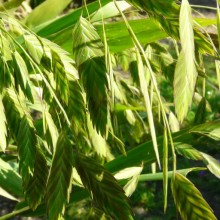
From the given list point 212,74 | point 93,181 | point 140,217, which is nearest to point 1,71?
point 93,181

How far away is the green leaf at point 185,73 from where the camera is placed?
64cm

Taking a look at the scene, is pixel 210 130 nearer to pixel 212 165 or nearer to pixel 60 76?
pixel 212 165

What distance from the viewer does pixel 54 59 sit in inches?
30.9

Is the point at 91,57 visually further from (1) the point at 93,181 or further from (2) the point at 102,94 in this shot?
(1) the point at 93,181

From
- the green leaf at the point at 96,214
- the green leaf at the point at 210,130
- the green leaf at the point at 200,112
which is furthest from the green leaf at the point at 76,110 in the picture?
the green leaf at the point at 200,112

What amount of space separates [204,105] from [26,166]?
0.51 meters

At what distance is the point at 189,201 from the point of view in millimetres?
689

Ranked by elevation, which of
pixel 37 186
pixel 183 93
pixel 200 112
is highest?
pixel 183 93

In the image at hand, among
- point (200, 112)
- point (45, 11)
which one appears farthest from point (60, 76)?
point (45, 11)

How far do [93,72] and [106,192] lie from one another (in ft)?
0.51

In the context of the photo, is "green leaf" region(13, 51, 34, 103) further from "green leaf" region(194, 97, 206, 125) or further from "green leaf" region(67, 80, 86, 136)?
"green leaf" region(194, 97, 206, 125)

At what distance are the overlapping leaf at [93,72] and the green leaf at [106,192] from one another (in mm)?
53

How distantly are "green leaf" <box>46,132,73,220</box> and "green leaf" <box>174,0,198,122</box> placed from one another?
0.50 feet

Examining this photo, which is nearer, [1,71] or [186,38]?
[186,38]
